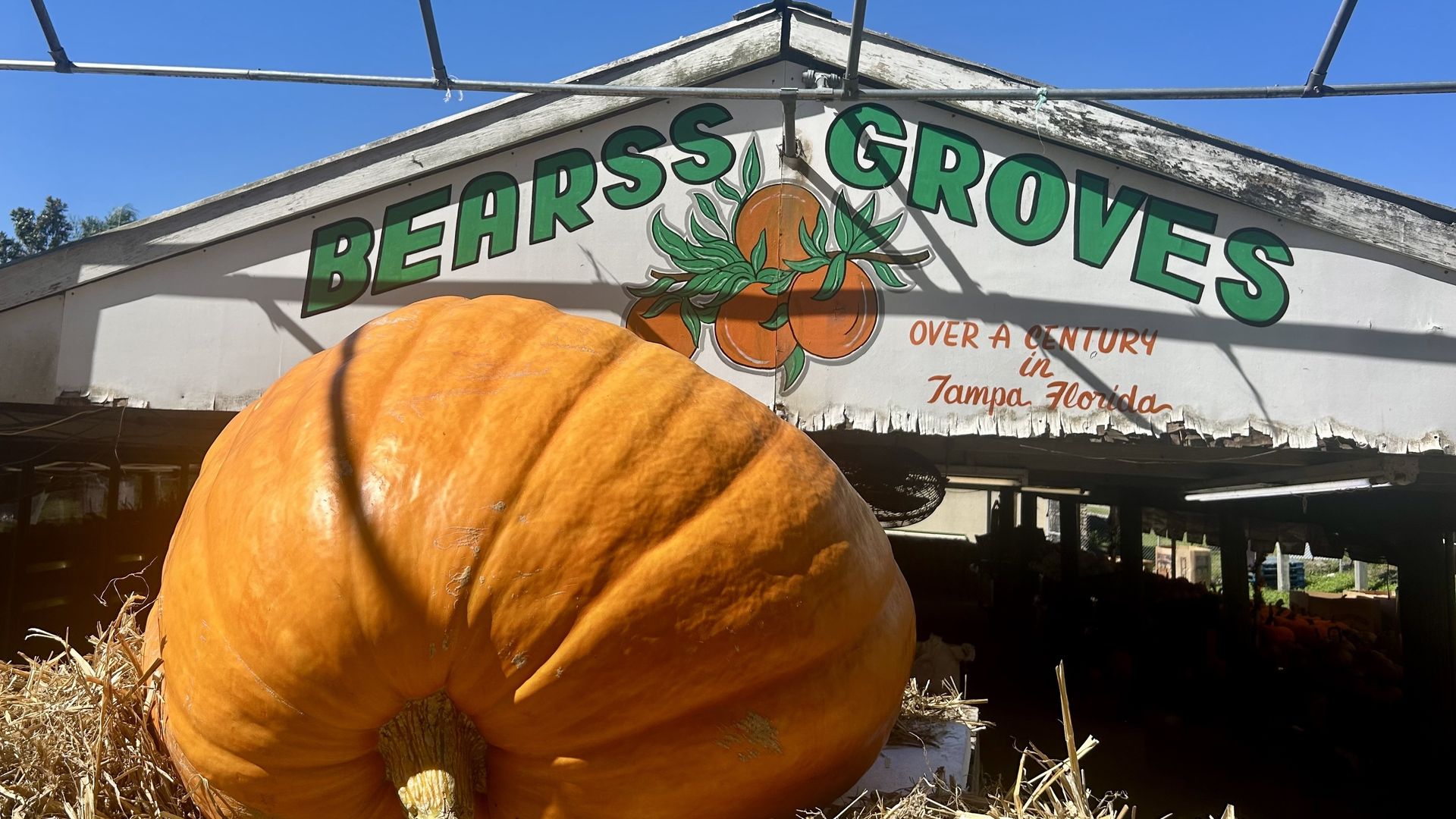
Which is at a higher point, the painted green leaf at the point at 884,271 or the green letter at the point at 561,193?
the green letter at the point at 561,193

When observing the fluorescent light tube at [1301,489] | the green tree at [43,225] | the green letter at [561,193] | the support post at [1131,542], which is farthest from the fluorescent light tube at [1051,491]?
the green tree at [43,225]

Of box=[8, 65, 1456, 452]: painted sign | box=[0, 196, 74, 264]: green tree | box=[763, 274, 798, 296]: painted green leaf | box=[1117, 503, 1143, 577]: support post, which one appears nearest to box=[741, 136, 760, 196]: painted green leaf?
box=[8, 65, 1456, 452]: painted sign

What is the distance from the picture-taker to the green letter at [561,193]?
447 centimetres

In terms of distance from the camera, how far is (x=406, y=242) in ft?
14.7

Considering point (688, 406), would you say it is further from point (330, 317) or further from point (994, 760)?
point (994, 760)

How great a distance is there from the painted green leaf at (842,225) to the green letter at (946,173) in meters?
0.34

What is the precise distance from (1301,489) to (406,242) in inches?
213

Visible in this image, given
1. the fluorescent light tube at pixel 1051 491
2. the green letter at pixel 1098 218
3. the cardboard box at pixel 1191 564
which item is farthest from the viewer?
the cardboard box at pixel 1191 564

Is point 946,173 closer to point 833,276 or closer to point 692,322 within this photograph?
point 833,276

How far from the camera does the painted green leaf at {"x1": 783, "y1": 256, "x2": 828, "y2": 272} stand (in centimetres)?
438

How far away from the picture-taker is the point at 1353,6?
3.11 metres

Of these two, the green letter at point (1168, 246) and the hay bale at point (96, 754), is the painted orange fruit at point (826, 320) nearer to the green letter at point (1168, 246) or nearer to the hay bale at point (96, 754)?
the green letter at point (1168, 246)

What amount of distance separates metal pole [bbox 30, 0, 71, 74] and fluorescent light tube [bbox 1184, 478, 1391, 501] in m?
6.41

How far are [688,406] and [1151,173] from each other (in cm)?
368
